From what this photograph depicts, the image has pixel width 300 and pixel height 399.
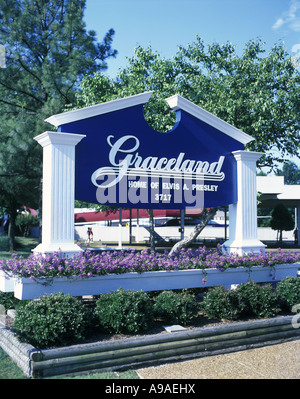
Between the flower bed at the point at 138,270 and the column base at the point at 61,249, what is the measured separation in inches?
4.8

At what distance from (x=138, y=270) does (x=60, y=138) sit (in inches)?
116

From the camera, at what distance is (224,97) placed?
49.0ft

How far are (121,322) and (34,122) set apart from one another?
1245 centimetres

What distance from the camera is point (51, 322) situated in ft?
19.3

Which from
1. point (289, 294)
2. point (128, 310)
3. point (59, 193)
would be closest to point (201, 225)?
point (289, 294)

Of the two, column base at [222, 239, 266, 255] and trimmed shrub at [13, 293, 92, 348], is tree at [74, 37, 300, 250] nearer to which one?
column base at [222, 239, 266, 255]

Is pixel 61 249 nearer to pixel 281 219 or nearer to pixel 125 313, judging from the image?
pixel 125 313

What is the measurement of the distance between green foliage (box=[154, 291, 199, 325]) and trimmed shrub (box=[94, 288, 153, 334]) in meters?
0.40

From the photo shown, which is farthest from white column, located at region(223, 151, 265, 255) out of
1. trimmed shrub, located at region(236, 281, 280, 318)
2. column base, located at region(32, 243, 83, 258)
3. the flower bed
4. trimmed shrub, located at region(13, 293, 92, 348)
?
trimmed shrub, located at region(13, 293, 92, 348)

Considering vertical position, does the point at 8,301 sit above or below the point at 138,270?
below

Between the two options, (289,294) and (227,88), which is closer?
(289,294)
